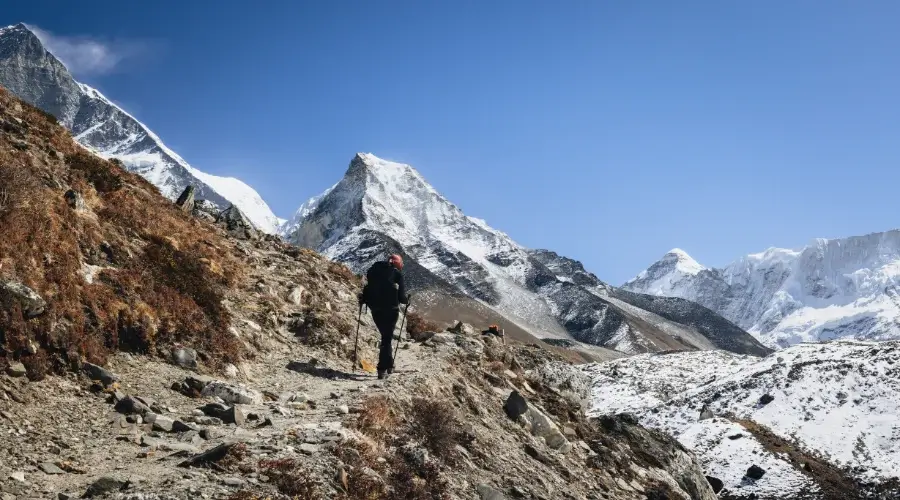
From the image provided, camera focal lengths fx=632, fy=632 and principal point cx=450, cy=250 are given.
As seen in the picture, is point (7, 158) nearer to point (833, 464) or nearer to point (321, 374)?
point (321, 374)

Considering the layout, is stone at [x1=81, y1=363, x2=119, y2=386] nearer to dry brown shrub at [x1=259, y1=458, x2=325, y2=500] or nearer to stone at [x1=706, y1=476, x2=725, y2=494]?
dry brown shrub at [x1=259, y1=458, x2=325, y2=500]

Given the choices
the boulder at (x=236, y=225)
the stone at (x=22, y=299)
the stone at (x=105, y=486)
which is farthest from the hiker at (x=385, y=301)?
the boulder at (x=236, y=225)

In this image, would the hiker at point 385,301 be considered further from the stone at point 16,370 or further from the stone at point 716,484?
the stone at point 716,484

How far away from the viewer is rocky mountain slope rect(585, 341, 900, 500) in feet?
186

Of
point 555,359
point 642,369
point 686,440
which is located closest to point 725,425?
point 686,440

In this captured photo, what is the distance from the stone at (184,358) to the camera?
15.4 meters

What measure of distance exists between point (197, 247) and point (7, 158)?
668cm

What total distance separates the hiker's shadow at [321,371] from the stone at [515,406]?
167 inches

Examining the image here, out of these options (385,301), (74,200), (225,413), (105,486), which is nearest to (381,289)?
(385,301)

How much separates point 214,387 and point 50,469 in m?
5.22

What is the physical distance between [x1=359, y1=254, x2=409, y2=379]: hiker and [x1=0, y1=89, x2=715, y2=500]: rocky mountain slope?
761 millimetres

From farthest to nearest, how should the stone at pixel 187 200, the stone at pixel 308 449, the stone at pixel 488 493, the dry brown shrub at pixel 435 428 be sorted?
the stone at pixel 187 200, the dry brown shrub at pixel 435 428, the stone at pixel 488 493, the stone at pixel 308 449

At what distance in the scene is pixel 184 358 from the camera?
1554cm

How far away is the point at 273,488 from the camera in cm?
881
